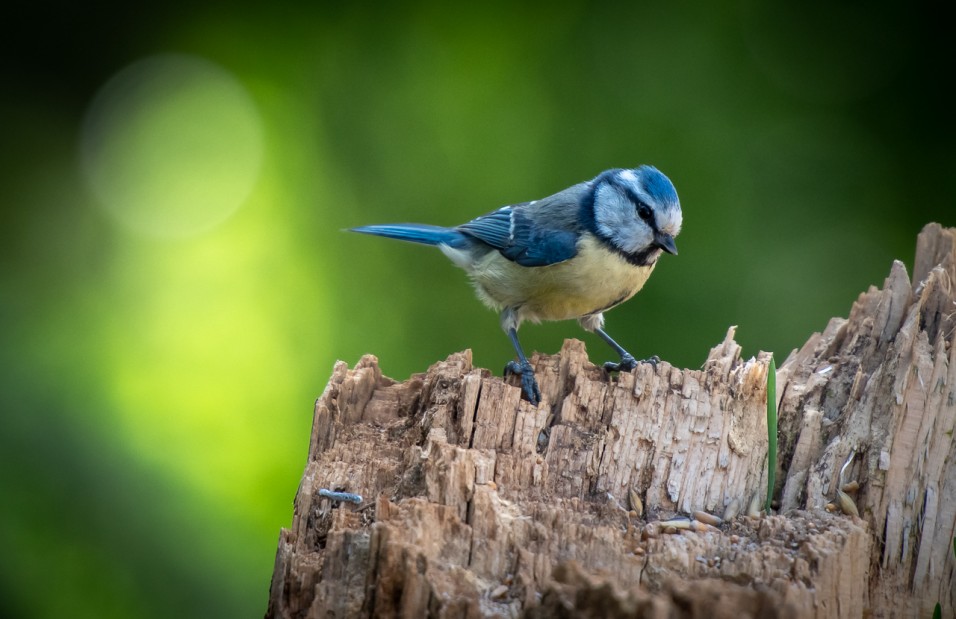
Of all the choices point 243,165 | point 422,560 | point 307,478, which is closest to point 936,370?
point 422,560

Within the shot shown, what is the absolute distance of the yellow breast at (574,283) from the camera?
3.55 m

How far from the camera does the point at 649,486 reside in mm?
2395

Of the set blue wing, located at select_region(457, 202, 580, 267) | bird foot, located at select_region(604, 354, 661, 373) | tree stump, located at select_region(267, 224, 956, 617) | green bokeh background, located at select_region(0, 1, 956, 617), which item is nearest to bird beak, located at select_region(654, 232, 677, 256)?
blue wing, located at select_region(457, 202, 580, 267)

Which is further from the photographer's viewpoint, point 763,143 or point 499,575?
point 763,143

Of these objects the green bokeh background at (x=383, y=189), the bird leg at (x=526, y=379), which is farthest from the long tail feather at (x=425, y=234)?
the bird leg at (x=526, y=379)

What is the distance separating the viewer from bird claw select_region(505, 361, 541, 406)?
8.98ft

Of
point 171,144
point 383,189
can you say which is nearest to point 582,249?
point 383,189

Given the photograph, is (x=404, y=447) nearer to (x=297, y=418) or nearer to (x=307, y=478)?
(x=307, y=478)

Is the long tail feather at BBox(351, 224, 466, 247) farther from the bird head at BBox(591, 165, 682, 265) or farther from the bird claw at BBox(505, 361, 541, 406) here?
the bird claw at BBox(505, 361, 541, 406)

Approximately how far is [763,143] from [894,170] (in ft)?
2.14

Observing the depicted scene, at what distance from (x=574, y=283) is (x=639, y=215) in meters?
0.37

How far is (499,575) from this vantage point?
1887 millimetres

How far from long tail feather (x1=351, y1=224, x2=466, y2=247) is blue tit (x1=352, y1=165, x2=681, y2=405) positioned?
0.20 metres

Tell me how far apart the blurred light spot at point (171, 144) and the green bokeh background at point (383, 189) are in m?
0.03
